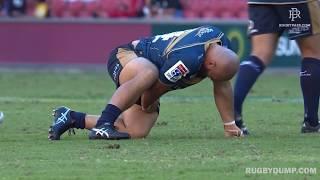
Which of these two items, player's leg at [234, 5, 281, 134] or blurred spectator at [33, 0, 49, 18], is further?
blurred spectator at [33, 0, 49, 18]

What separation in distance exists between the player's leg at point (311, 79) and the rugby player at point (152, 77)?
79cm

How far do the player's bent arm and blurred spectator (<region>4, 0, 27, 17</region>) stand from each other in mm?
14469

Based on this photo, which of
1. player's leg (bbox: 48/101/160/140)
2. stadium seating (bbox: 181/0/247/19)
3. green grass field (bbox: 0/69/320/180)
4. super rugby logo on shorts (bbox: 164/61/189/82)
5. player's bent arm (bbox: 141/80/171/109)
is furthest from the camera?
stadium seating (bbox: 181/0/247/19)

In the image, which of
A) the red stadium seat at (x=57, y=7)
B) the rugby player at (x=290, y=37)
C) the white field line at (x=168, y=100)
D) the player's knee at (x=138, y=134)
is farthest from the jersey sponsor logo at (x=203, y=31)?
the red stadium seat at (x=57, y=7)

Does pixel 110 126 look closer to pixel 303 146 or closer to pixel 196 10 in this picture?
pixel 303 146

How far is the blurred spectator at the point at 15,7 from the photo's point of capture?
74.8 ft

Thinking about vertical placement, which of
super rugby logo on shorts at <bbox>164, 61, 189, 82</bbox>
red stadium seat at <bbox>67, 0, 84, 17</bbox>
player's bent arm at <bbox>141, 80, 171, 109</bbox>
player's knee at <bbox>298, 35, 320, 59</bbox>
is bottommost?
red stadium seat at <bbox>67, 0, 84, 17</bbox>

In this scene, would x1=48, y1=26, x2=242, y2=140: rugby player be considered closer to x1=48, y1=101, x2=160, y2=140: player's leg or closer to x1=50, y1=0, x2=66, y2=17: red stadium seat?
x1=48, y1=101, x2=160, y2=140: player's leg

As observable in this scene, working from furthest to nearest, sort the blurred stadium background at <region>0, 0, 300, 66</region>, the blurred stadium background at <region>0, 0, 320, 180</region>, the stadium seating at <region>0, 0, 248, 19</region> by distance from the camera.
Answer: the stadium seating at <region>0, 0, 248, 19</region> → the blurred stadium background at <region>0, 0, 300, 66</region> → the blurred stadium background at <region>0, 0, 320, 180</region>

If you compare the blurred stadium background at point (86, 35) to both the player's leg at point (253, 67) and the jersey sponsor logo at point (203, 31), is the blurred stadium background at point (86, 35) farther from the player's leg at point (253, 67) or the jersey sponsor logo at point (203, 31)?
the jersey sponsor logo at point (203, 31)

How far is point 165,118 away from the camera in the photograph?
35.2 ft

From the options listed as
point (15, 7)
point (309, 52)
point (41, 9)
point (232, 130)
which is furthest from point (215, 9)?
point (232, 130)

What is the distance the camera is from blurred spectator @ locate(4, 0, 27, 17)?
2280 centimetres

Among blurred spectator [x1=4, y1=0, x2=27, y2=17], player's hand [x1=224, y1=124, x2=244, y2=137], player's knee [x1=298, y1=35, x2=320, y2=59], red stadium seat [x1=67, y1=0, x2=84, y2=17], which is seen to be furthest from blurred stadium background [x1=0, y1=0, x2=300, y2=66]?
player's hand [x1=224, y1=124, x2=244, y2=137]
